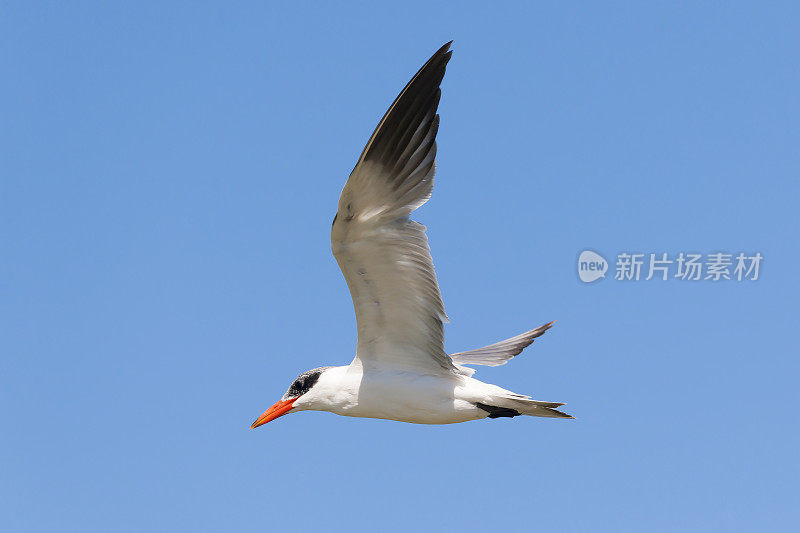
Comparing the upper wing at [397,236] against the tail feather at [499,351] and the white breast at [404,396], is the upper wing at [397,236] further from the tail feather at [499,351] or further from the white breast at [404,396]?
the tail feather at [499,351]

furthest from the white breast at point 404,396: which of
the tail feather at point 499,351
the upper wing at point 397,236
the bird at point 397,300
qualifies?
the tail feather at point 499,351

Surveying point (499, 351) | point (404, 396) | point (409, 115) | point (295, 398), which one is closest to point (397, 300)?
point (404, 396)

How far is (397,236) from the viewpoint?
368 inches

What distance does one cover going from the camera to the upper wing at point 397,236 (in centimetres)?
904

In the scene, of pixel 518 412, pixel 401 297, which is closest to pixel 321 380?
pixel 401 297

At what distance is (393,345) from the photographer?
10094 millimetres

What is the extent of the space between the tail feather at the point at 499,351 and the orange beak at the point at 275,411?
2.33 m

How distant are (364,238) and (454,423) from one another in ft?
7.58

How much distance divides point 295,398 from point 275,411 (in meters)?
0.31

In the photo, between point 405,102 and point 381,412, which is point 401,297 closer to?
point 381,412

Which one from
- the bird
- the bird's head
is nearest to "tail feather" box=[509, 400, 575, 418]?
the bird

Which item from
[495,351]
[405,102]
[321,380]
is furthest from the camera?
[495,351]

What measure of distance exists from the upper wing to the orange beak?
4.10 ft

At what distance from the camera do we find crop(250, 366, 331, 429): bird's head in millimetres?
10539
